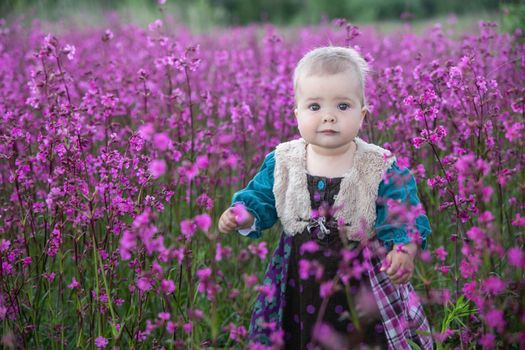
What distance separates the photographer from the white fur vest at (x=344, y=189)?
2416mm

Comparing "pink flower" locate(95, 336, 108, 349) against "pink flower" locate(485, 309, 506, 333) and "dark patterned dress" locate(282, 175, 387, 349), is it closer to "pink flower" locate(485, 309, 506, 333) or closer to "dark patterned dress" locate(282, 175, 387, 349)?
"dark patterned dress" locate(282, 175, 387, 349)

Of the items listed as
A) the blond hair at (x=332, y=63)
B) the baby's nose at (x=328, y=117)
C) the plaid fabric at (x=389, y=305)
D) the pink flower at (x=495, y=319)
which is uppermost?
the blond hair at (x=332, y=63)

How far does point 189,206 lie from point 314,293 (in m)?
1.17

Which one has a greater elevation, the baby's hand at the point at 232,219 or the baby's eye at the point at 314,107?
the baby's eye at the point at 314,107

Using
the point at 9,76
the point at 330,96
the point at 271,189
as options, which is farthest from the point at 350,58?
the point at 9,76

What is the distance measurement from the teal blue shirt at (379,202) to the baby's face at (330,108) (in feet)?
0.84

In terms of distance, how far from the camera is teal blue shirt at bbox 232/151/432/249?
7.67 feet

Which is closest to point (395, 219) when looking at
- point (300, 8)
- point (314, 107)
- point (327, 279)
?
point (327, 279)

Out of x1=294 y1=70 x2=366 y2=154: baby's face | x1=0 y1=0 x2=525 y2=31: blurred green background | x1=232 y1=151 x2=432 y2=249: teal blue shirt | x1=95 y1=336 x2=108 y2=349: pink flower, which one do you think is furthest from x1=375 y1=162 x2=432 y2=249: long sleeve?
x1=0 y1=0 x2=525 y2=31: blurred green background

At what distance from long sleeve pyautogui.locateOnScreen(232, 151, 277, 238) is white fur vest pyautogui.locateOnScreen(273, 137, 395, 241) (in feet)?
0.17

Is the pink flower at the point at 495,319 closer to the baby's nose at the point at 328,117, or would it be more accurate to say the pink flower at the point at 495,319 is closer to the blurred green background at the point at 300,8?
the baby's nose at the point at 328,117

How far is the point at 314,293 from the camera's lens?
2.50 meters

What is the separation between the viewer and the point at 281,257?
265 cm

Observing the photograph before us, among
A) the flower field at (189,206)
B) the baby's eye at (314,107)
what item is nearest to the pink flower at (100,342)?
the flower field at (189,206)
